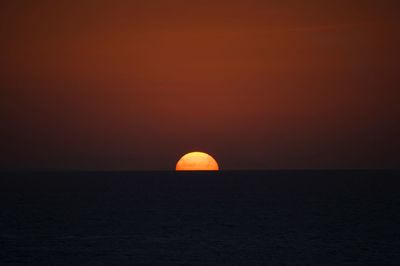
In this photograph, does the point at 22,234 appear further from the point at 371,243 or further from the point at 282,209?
Result: the point at 282,209

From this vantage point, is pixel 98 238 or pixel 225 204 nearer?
pixel 98 238

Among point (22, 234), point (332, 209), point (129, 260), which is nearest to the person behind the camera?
point (129, 260)

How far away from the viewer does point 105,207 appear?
12262 cm

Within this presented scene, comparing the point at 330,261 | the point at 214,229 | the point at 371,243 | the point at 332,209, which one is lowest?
the point at 330,261

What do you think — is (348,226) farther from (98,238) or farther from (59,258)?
(59,258)

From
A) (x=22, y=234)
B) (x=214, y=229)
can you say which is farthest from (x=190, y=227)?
(x=22, y=234)

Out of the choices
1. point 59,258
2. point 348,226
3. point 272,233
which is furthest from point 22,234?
point 348,226

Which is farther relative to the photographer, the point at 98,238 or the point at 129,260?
the point at 98,238

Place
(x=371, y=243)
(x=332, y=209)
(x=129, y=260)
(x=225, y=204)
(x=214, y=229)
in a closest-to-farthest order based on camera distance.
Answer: (x=129, y=260)
(x=371, y=243)
(x=214, y=229)
(x=332, y=209)
(x=225, y=204)

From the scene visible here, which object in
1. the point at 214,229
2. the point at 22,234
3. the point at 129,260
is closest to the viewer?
the point at 129,260

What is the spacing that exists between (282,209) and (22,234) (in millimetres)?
55798

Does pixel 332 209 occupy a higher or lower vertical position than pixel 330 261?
higher

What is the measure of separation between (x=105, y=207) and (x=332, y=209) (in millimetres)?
44475

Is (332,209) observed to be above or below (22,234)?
above
